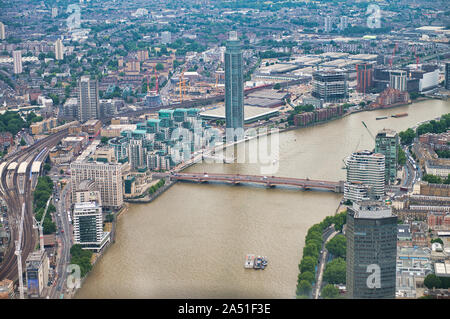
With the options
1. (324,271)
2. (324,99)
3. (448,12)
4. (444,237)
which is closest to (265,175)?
(444,237)

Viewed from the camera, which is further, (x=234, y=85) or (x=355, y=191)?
(x=234, y=85)

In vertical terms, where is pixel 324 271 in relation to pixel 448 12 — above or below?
below

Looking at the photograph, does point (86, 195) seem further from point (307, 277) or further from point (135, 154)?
point (307, 277)

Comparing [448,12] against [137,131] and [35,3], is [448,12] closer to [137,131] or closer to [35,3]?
[35,3]

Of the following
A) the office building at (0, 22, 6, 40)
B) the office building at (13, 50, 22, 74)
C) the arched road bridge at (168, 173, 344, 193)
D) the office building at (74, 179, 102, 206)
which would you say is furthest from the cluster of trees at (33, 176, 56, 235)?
the office building at (0, 22, 6, 40)

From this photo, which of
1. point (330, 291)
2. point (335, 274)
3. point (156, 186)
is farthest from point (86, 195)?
point (330, 291)
